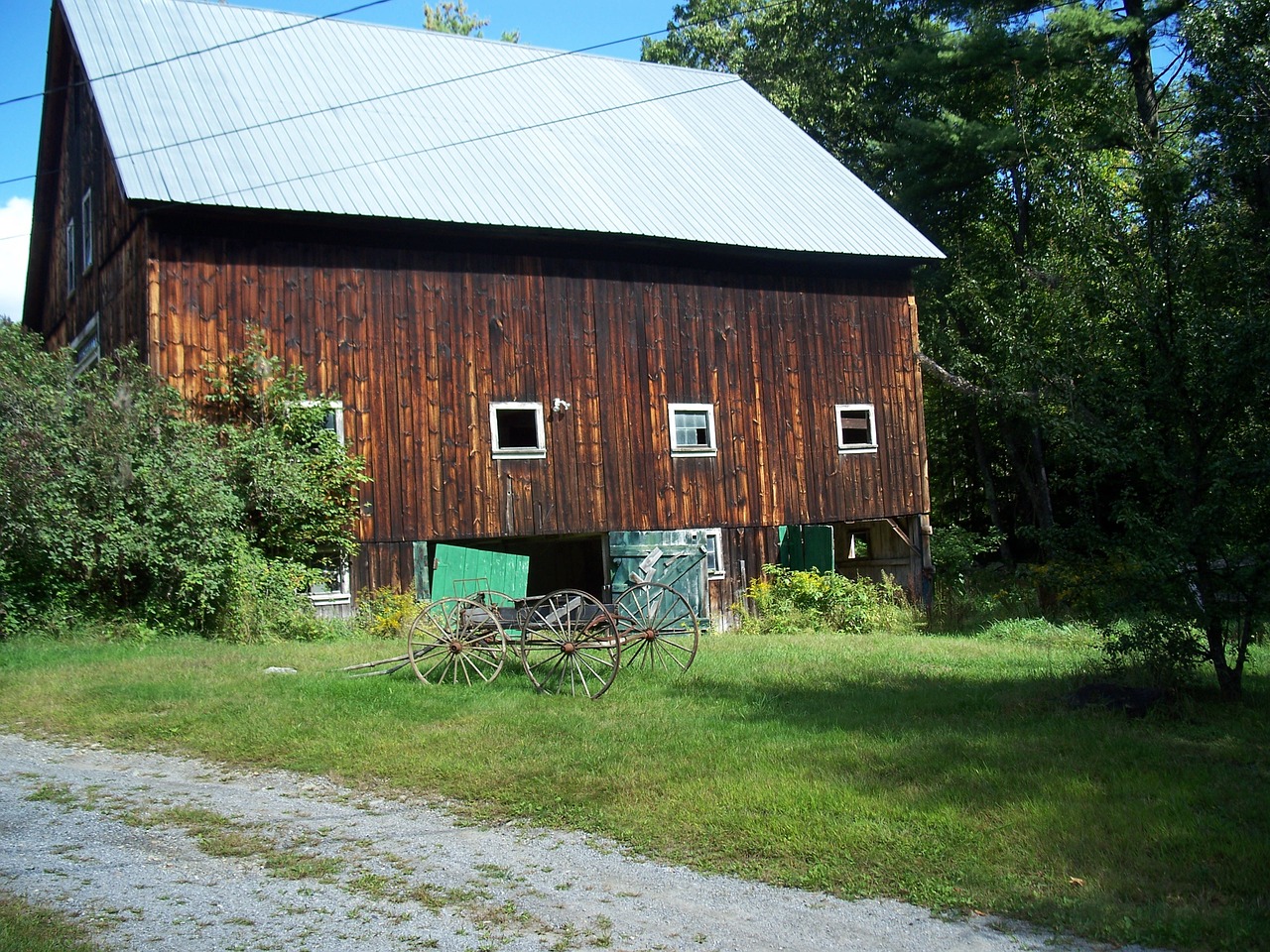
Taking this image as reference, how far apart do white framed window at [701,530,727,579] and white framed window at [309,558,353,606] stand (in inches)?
237

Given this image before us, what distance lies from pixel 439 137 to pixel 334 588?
802 centimetres

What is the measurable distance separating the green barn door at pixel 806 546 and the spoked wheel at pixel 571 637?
9.43 metres

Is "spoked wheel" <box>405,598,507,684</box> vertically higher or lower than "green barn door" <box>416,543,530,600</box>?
lower

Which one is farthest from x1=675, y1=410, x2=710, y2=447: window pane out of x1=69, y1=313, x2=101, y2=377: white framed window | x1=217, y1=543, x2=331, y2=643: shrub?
x1=69, y1=313, x2=101, y2=377: white framed window

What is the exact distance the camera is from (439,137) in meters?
19.7

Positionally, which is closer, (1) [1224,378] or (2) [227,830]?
(2) [227,830]

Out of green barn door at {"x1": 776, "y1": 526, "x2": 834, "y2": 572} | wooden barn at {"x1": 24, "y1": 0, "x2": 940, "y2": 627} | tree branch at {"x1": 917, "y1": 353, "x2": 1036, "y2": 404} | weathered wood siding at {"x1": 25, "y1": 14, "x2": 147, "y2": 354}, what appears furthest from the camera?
green barn door at {"x1": 776, "y1": 526, "x2": 834, "y2": 572}

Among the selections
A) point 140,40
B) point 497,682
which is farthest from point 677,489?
point 140,40

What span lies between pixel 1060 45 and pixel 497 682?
18540mm

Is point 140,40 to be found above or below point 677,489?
above

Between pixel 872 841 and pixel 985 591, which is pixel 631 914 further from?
pixel 985 591

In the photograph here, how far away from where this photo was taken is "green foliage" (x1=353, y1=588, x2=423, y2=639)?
1644cm

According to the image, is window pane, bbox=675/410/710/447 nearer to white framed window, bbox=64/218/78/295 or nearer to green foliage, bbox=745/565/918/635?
green foliage, bbox=745/565/918/635

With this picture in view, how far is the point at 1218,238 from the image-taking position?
34.5 ft
